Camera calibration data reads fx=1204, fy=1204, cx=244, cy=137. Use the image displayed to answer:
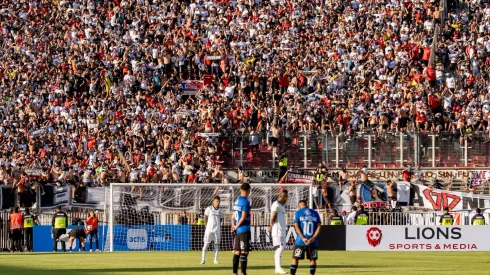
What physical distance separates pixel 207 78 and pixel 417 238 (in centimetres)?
1697

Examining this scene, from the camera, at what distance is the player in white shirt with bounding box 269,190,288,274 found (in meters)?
28.3

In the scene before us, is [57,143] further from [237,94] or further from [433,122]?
[433,122]

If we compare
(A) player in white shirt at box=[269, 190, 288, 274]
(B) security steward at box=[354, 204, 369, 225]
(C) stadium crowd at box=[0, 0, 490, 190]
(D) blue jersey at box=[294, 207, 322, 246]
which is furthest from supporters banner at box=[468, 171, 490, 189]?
(D) blue jersey at box=[294, 207, 322, 246]

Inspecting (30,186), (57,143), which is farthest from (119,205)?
(57,143)

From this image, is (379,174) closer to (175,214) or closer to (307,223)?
(175,214)

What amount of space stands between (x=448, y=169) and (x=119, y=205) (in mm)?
14035

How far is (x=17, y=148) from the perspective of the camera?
52.8 metres

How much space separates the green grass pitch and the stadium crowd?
11794 mm

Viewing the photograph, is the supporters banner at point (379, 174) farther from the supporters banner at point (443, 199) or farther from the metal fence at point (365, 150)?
the supporters banner at point (443, 199)

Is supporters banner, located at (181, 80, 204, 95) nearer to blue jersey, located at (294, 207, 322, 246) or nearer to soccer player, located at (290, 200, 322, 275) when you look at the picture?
blue jersey, located at (294, 207, 322, 246)

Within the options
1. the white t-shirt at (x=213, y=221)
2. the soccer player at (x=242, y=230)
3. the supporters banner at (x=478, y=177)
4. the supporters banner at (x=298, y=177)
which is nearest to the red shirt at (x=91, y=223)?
the supporters banner at (x=298, y=177)

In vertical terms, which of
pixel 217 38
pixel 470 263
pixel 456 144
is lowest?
pixel 470 263

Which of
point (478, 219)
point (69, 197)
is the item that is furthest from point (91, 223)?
point (478, 219)

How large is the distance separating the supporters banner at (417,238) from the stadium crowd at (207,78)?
6.91m
